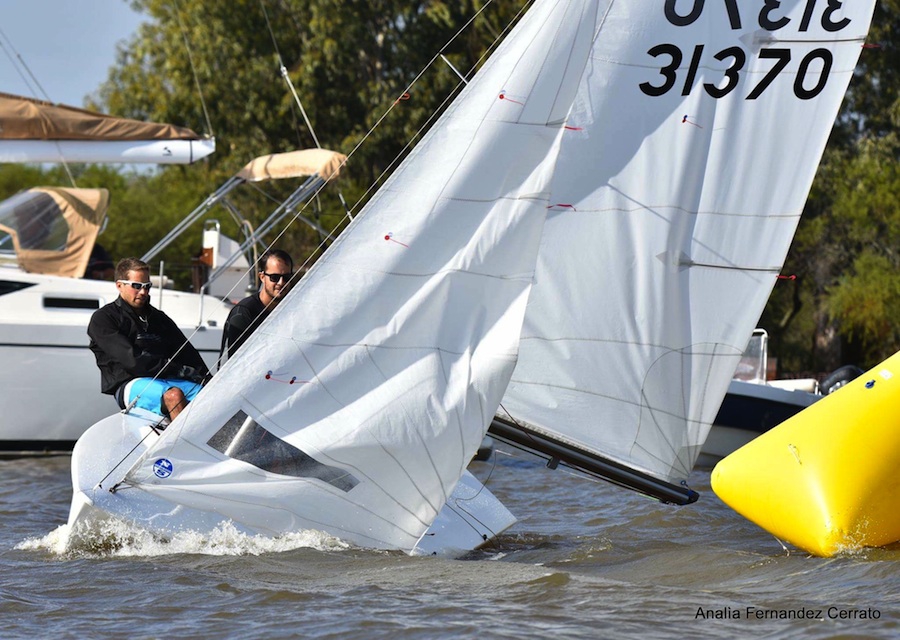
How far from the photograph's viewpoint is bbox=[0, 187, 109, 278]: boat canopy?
10273 mm

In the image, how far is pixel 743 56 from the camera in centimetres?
605

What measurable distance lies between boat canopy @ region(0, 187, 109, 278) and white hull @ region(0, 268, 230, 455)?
23cm

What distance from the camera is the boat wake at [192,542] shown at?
567 cm

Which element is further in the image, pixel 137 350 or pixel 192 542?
pixel 137 350

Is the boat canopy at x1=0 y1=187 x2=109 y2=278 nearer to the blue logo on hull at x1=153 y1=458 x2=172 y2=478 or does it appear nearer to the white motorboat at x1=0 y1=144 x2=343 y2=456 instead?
the white motorboat at x1=0 y1=144 x2=343 y2=456

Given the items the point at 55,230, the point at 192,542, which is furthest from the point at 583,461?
the point at 55,230

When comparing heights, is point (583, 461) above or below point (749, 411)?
above

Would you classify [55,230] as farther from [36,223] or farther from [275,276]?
[275,276]

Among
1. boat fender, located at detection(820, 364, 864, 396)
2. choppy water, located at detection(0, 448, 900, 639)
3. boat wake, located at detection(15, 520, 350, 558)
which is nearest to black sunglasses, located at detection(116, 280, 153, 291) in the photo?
choppy water, located at detection(0, 448, 900, 639)

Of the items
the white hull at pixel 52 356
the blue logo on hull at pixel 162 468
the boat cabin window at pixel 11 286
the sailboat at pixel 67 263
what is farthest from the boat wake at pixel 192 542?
the boat cabin window at pixel 11 286

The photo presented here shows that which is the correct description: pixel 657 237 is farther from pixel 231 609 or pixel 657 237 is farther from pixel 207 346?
pixel 207 346

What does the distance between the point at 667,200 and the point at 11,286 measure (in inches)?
233

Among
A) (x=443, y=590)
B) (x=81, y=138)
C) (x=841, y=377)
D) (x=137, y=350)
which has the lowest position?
(x=841, y=377)

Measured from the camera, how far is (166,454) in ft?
18.0
